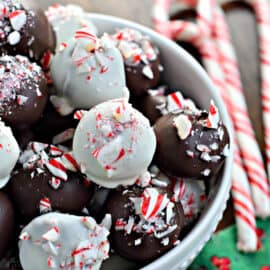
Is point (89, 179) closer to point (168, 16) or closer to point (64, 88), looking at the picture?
point (64, 88)

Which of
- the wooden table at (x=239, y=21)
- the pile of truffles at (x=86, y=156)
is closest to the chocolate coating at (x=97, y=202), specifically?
the pile of truffles at (x=86, y=156)

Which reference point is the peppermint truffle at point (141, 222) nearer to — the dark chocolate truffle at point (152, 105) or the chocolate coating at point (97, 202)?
the chocolate coating at point (97, 202)

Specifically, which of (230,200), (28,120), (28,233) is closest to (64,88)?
(28,120)

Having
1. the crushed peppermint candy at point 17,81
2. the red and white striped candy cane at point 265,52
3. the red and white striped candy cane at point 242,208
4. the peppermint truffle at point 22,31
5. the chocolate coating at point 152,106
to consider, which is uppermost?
the peppermint truffle at point 22,31

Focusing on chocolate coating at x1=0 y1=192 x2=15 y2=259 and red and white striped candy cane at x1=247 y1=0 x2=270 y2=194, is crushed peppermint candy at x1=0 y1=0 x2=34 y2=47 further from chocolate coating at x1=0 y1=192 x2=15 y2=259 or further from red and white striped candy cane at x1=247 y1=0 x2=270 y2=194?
red and white striped candy cane at x1=247 y1=0 x2=270 y2=194

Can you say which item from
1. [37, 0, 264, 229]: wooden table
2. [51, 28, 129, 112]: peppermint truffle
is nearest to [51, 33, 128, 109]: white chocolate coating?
[51, 28, 129, 112]: peppermint truffle
